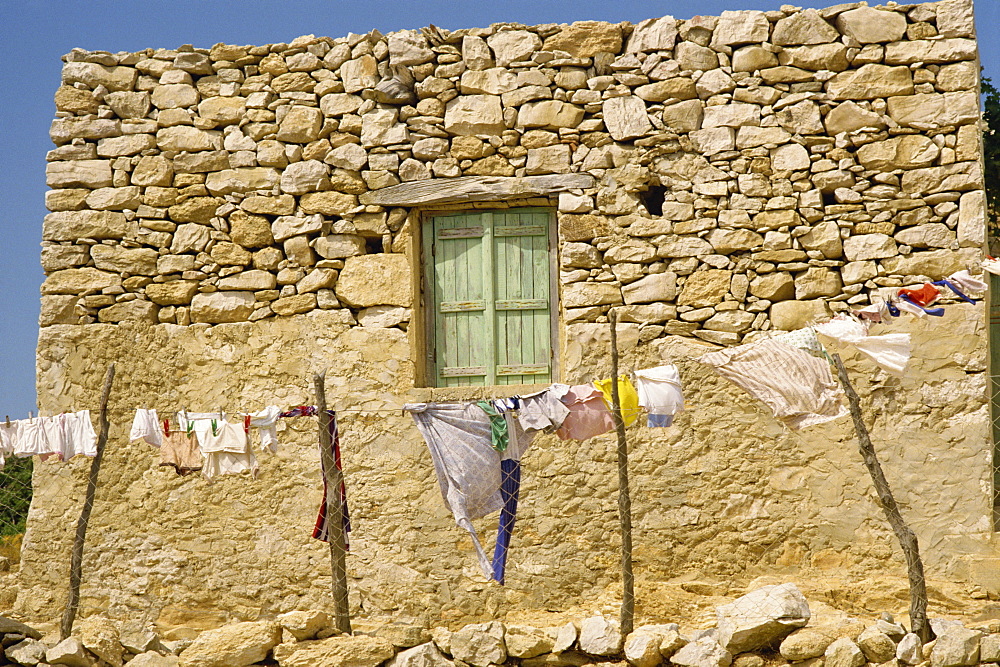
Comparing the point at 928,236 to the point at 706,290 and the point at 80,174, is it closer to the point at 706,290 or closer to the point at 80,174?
the point at 706,290

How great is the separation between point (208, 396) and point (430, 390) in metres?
1.61

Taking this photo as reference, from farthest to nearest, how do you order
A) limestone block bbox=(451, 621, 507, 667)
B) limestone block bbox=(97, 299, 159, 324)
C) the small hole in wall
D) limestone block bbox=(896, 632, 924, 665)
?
limestone block bbox=(97, 299, 159, 324) < the small hole in wall < limestone block bbox=(451, 621, 507, 667) < limestone block bbox=(896, 632, 924, 665)

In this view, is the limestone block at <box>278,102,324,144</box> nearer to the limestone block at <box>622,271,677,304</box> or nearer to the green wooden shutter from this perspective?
the green wooden shutter

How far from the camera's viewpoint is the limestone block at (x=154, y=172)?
7.34 meters

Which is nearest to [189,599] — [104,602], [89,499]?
[104,602]

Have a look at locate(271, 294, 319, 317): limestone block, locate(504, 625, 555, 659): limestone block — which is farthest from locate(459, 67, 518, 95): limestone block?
locate(504, 625, 555, 659): limestone block

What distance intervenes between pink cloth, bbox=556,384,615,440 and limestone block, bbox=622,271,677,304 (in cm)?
110

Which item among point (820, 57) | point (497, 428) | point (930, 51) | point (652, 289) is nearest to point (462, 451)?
point (497, 428)

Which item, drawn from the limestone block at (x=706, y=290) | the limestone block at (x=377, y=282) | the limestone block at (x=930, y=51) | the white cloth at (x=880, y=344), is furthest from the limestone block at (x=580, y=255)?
the limestone block at (x=930, y=51)

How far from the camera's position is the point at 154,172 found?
7.36 m

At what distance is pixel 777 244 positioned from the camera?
6.80m

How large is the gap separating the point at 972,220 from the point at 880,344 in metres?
1.43

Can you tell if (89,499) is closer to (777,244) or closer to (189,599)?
(189,599)

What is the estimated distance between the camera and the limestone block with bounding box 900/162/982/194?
662cm
